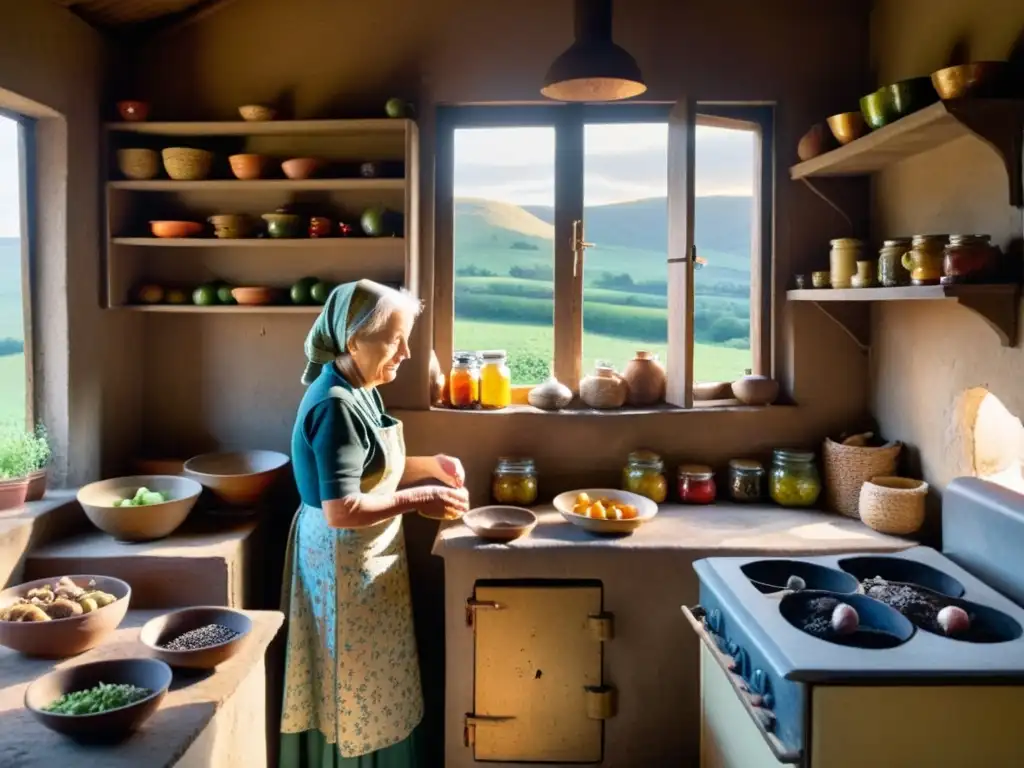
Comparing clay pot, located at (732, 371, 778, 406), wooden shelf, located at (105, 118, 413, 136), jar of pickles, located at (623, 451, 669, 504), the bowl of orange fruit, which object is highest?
wooden shelf, located at (105, 118, 413, 136)

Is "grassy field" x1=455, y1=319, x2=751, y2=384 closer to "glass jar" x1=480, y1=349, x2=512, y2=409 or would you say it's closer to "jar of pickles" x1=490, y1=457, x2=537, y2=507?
"glass jar" x1=480, y1=349, x2=512, y2=409

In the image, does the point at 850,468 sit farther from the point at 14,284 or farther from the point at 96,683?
the point at 14,284

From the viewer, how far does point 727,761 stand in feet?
6.56

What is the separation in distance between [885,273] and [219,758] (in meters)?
2.07

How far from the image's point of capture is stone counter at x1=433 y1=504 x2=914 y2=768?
2521 mm

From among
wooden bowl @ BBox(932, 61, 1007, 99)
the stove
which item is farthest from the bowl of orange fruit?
wooden bowl @ BBox(932, 61, 1007, 99)

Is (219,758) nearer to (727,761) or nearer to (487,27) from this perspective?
(727,761)

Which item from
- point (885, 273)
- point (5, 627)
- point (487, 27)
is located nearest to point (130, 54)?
point (487, 27)

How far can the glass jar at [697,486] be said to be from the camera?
2.94 metres

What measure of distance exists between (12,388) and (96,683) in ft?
4.78

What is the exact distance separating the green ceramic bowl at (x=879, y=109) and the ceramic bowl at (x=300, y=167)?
68.3 inches

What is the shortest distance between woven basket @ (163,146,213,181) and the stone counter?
59.1 inches

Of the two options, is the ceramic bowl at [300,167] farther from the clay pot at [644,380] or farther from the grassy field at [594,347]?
the clay pot at [644,380]

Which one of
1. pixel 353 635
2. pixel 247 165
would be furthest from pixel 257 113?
pixel 353 635
